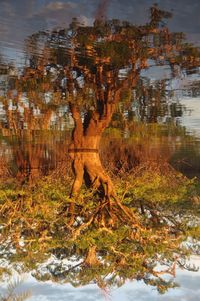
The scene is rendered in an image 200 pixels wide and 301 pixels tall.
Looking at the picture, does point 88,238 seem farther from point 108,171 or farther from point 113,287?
point 108,171

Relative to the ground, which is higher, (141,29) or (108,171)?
(141,29)

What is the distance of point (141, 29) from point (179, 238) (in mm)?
1173

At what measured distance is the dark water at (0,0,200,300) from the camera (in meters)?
2.27

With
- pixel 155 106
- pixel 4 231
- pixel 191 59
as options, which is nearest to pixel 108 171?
pixel 155 106

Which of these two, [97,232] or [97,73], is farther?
[97,73]

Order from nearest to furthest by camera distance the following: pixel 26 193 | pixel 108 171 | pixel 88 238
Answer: pixel 88 238 → pixel 26 193 → pixel 108 171

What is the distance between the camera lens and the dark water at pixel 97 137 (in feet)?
7.45

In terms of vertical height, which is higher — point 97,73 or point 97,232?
point 97,73

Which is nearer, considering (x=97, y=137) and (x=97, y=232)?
(x=97, y=232)

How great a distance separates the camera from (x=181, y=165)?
554cm

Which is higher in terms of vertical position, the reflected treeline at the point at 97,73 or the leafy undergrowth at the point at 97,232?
the reflected treeline at the point at 97,73

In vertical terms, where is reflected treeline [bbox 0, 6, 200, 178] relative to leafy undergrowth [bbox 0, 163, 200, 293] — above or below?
above

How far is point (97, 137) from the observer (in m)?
3.87

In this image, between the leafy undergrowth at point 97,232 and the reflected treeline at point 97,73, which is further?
the reflected treeline at point 97,73
